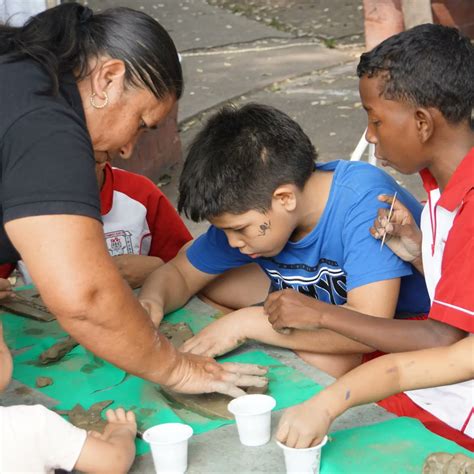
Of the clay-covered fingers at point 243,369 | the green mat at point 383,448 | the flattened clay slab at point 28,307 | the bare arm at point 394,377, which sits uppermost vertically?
the bare arm at point 394,377

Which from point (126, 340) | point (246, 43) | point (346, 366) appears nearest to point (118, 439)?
point (126, 340)

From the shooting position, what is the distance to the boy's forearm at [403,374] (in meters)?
1.99

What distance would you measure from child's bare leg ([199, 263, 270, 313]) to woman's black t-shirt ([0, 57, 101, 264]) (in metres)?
1.29

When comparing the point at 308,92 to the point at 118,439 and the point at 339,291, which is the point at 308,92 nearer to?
the point at 339,291

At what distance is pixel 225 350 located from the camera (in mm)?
2660

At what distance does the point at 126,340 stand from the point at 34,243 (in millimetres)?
348

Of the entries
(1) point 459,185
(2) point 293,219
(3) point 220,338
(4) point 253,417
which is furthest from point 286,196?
(4) point 253,417

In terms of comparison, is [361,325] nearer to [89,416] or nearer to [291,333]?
[291,333]

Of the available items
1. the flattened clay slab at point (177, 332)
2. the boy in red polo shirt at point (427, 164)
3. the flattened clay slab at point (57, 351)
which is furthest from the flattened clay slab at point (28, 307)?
the boy in red polo shirt at point (427, 164)

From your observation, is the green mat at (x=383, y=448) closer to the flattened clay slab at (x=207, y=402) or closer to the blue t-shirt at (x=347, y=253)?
the flattened clay slab at (x=207, y=402)

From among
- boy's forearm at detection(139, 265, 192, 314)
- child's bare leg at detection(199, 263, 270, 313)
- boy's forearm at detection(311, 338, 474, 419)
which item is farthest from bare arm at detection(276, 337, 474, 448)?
child's bare leg at detection(199, 263, 270, 313)

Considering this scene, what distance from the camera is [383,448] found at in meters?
2.12

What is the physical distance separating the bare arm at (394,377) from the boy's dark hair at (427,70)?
734 millimetres

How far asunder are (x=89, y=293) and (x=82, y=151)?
0.33 m
